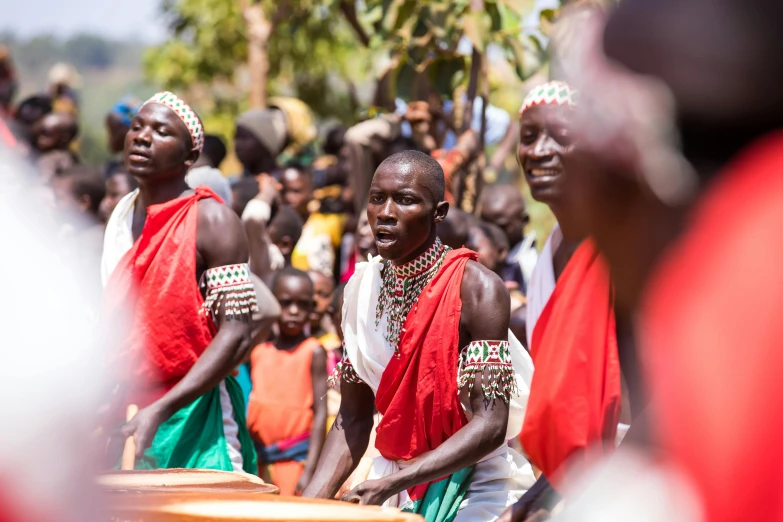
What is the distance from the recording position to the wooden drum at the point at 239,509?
98.6 inches

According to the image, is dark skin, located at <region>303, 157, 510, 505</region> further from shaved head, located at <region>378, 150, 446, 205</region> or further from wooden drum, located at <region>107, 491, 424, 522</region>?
wooden drum, located at <region>107, 491, 424, 522</region>

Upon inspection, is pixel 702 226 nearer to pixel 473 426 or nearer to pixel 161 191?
pixel 473 426

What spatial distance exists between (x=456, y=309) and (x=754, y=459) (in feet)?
8.01

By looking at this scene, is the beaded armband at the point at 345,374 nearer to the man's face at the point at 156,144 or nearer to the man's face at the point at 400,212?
the man's face at the point at 400,212

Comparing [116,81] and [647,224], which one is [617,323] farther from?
[116,81]

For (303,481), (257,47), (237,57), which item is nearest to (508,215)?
(303,481)

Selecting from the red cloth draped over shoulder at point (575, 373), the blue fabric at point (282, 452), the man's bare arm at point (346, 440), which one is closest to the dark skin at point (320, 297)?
the blue fabric at point (282, 452)

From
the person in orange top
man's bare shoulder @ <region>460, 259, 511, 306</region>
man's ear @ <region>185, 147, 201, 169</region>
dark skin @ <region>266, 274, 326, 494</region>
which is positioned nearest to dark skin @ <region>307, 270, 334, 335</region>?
dark skin @ <region>266, 274, 326, 494</region>

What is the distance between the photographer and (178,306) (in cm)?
480

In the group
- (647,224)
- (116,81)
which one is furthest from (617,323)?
(116,81)

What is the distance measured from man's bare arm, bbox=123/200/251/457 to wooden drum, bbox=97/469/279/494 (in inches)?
40.9

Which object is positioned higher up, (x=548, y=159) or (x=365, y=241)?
(x=548, y=159)

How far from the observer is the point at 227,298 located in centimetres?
477

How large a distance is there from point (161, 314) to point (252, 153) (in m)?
3.88
